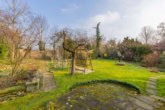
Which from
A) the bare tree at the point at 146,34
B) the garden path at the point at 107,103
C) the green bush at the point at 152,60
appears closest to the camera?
the garden path at the point at 107,103

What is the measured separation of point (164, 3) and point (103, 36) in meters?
14.4

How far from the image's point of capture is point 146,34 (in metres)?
20.4

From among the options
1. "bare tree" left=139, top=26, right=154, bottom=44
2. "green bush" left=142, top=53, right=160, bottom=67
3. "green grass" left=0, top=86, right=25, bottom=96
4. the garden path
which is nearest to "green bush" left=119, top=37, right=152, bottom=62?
"green bush" left=142, top=53, right=160, bottom=67

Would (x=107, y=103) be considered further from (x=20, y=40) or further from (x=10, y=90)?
(x=20, y=40)

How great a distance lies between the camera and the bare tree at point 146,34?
1981 cm

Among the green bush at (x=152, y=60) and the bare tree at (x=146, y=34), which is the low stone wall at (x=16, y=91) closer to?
the green bush at (x=152, y=60)

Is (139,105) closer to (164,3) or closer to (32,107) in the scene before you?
(32,107)

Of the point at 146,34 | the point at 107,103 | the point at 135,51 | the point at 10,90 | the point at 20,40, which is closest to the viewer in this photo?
the point at 107,103

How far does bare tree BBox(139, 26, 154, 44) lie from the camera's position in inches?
780

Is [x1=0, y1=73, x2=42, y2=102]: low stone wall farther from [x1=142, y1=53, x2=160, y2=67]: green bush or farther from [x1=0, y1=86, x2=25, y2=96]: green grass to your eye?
[x1=142, y1=53, x2=160, y2=67]: green bush

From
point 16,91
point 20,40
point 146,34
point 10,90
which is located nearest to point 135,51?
point 146,34

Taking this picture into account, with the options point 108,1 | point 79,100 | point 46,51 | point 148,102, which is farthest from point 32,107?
point 46,51

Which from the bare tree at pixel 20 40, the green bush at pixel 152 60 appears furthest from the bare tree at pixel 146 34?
the bare tree at pixel 20 40

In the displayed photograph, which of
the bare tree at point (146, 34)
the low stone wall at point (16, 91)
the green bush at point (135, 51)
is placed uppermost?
the bare tree at point (146, 34)
